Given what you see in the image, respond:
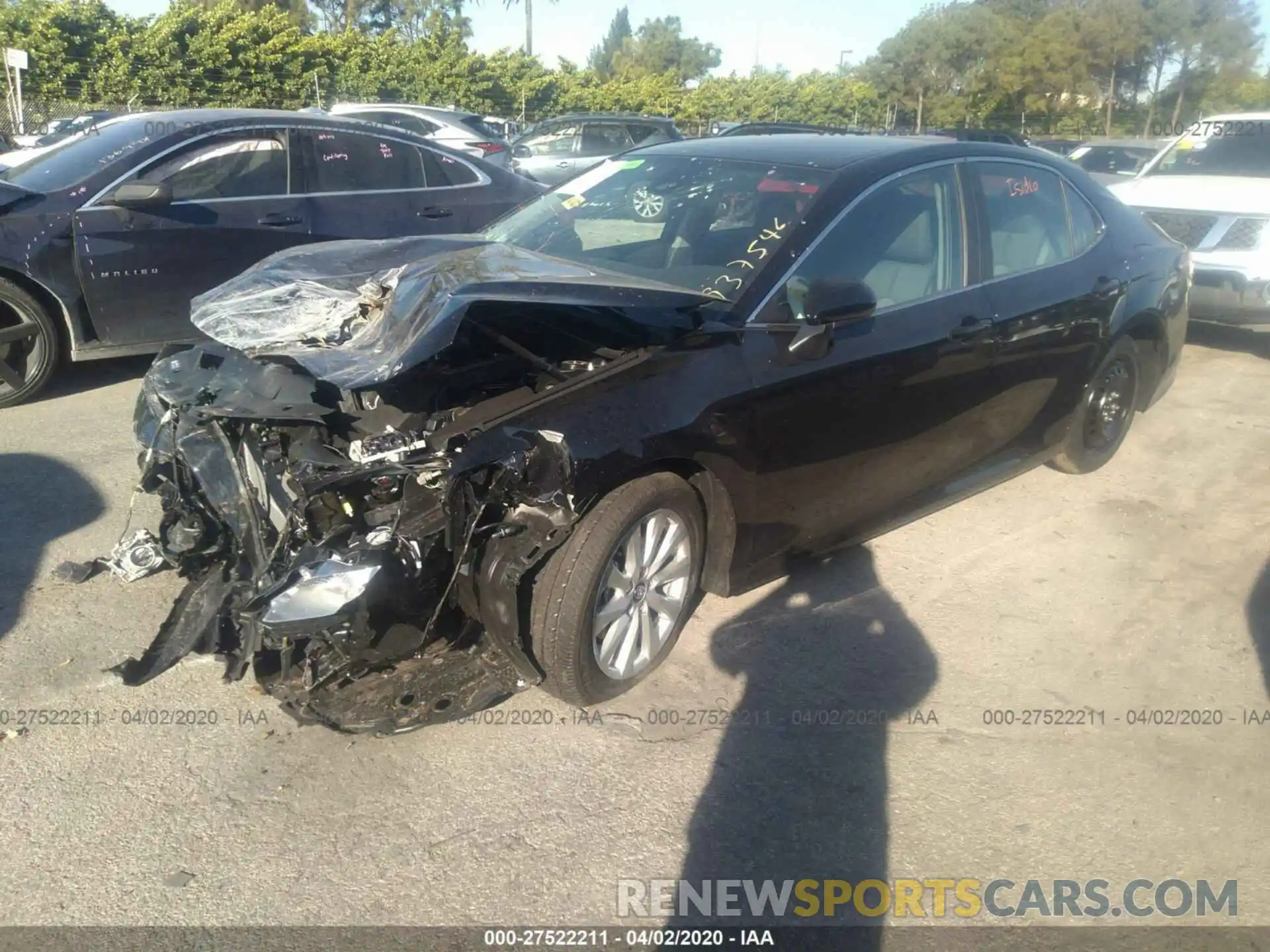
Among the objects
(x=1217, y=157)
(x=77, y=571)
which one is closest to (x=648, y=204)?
(x=77, y=571)

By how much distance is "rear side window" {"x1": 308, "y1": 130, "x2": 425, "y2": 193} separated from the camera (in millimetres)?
7051

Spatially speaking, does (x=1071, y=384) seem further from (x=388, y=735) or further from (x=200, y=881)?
(x=200, y=881)

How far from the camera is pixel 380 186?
7.35 meters

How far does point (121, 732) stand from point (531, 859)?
→ 55.8 inches

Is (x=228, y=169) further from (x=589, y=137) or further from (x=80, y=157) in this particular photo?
(x=589, y=137)

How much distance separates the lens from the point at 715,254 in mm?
3865

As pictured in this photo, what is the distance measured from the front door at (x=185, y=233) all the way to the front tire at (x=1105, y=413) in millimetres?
4931

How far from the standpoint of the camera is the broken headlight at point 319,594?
110 inches

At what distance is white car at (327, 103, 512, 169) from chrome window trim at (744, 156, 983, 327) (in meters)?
12.5

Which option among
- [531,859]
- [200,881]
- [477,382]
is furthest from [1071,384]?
[200,881]

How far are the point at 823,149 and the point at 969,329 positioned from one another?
3.16ft

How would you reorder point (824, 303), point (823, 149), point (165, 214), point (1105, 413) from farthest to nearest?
point (165, 214), point (1105, 413), point (823, 149), point (824, 303)

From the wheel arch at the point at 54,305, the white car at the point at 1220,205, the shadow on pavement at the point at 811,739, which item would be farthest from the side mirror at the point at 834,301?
the white car at the point at 1220,205

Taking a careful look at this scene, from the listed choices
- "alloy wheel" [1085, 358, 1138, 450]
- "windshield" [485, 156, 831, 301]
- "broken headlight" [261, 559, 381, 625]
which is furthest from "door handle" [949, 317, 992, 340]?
"broken headlight" [261, 559, 381, 625]
